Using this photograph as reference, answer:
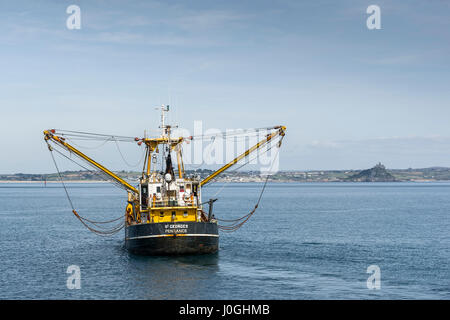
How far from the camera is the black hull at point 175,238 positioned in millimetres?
40625

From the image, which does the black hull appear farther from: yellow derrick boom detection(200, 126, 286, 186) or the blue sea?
yellow derrick boom detection(200, 126, 286, 186)

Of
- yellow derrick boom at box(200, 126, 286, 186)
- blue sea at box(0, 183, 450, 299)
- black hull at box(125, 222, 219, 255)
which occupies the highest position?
yellow derrick boom at box(200, 126, 286, 186)

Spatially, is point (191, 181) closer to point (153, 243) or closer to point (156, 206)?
point (156, 206)

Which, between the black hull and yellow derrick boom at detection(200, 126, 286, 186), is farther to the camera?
yellow derrick boom at detection(200, 126, 286, 186)

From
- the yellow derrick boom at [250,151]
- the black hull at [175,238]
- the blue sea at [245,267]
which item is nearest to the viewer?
the blue sea at [245,267]

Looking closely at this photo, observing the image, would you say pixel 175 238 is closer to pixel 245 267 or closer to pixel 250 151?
pixel 245 267

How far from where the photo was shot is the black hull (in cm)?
4062

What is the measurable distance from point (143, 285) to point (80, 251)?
16764mm

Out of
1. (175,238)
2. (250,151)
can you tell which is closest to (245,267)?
(175,238)

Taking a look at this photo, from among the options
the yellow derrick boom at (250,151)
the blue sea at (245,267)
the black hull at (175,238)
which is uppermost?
the yellow derrick boom at (250,151)

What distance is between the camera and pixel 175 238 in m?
40.7

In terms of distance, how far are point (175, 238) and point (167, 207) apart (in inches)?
111

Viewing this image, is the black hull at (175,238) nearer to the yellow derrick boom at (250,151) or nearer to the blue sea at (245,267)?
the blue sea at (245,267)
